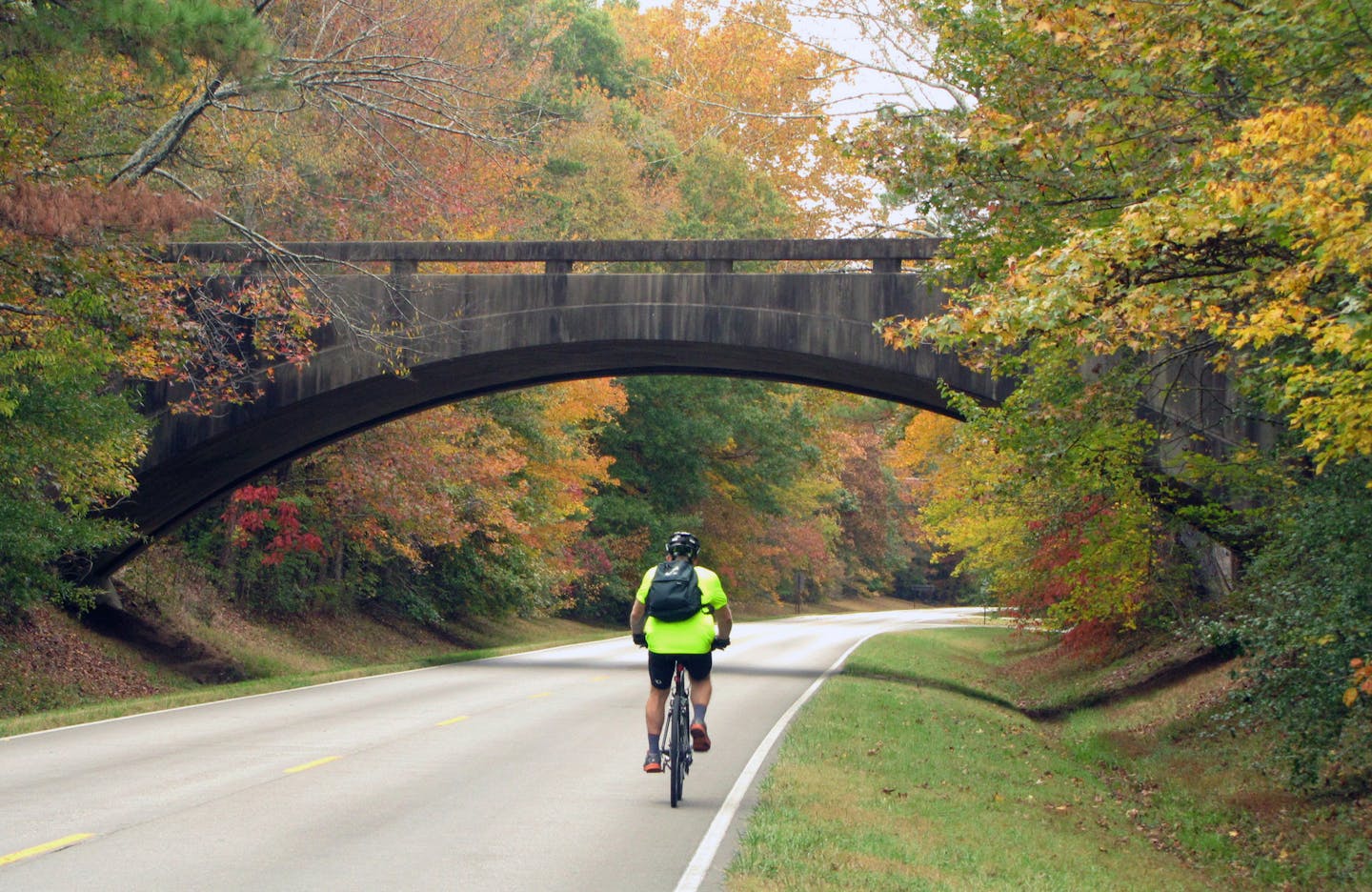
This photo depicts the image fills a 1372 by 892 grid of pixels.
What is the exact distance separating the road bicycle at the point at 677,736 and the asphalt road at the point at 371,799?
0.23 meters

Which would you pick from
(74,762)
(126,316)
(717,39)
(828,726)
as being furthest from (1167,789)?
(717,39)

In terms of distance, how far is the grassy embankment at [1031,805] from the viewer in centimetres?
842

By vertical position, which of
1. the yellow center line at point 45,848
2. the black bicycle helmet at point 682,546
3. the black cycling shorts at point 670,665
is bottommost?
the yellow center line at point 45,848

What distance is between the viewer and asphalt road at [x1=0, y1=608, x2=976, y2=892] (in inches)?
291

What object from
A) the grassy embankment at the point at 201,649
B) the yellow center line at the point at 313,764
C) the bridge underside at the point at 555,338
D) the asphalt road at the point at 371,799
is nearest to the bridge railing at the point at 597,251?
the bridge underside at the point at 555,338

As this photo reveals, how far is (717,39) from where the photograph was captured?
26734 mm

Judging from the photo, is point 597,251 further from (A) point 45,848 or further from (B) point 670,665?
(A) point 45,848

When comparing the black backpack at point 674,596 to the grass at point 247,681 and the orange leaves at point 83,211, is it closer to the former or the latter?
the grass at point 247,681

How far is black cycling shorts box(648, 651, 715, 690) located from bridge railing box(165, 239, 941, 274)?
456 inches

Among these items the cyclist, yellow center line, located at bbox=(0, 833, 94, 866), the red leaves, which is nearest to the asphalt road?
yellow center line, located at bbox=(0, 833, 94, 866)

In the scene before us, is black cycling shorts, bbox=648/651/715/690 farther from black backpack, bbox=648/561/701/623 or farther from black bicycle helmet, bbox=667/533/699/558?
black bicycle helmet, bbox=667/533/699/558

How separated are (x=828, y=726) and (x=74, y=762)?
821cm

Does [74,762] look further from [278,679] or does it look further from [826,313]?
[826,313]

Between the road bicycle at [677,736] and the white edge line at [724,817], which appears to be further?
the road bicycle at [677,736]
